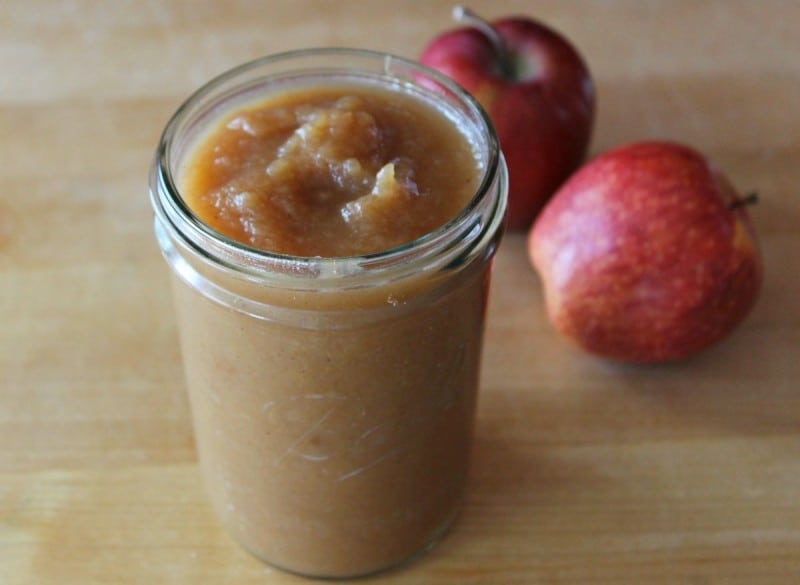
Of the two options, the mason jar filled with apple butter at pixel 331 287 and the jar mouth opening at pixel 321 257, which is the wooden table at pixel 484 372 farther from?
the jar mouth opening at pixel 321 257

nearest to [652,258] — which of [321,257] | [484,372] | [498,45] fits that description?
[484,372]

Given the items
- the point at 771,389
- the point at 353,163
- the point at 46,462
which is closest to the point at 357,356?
the point at 353,163

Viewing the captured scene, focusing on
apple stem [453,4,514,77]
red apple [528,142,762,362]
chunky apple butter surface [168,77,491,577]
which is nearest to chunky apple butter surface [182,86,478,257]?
chunky apple butter surface [168,77,491,577]

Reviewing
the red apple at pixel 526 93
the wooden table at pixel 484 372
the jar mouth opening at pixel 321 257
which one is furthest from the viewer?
the red apple at pixel 526 93

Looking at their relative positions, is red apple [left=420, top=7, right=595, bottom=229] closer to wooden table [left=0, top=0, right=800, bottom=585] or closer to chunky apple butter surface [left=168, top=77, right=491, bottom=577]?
wooden table [left=0, top=0, right=800, bottom=585]

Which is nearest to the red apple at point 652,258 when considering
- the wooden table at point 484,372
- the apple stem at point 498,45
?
the wooden table at point 484,372

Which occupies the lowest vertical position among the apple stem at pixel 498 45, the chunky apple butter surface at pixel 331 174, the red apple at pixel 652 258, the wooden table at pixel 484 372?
the wooden table at pixel 484 372
